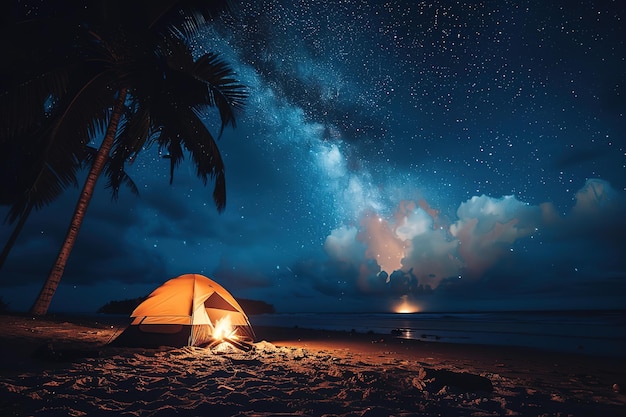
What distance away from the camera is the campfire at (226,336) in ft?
27.1

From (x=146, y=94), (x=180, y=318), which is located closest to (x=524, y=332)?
(x=180, y=318)

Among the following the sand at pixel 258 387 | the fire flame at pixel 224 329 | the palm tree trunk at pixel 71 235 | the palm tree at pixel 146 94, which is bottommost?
the sand at pixel 258 387

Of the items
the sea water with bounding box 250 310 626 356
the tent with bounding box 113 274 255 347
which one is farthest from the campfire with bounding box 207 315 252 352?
the sea water with bounding box 250 310 626 356

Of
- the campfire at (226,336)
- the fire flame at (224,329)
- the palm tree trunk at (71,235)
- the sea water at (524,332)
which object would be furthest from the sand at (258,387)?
the sea water at (524,332)

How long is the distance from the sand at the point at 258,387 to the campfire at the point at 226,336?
959 millimetres

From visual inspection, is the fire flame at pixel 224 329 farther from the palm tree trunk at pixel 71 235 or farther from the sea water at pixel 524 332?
the sea water at pixel 524 332

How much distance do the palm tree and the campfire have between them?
13.9ft

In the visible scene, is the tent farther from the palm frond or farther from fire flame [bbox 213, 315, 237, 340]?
the palm frond

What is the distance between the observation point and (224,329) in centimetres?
907

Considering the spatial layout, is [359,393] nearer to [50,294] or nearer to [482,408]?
[482,408]

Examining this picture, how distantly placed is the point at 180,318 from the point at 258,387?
455 centimetres

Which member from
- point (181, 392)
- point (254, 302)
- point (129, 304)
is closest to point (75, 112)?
point (181, 392)

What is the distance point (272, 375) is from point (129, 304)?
178 feet

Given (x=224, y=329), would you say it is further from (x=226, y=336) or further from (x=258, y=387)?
(x=258, y=387)
